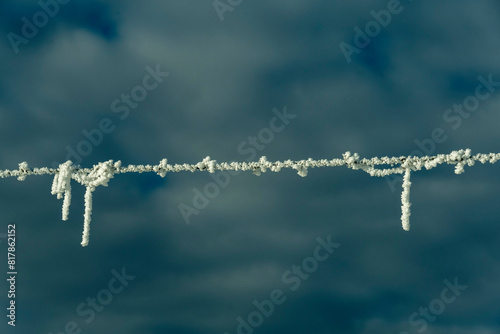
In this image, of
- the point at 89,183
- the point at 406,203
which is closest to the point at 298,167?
the point at 406,203

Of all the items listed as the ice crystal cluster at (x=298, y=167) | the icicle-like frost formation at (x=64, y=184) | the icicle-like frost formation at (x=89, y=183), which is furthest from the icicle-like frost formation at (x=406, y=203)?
the icicle-like frost formation at (x=64, y=184)

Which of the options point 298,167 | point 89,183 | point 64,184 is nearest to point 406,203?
point 298,167

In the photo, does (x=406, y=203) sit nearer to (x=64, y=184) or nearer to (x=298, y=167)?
(x=298, y=167)

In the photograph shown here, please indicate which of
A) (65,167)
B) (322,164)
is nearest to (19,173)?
(65,167)

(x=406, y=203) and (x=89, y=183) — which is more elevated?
(x=89, y=183)

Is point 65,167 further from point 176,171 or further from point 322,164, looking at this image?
point 322,164

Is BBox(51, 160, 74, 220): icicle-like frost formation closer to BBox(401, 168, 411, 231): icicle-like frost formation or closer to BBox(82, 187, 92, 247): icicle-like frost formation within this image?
BBox(82, 187, 92, 247): icicle-like frost formation

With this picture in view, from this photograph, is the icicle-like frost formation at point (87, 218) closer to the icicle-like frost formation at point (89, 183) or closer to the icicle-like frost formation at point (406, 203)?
the icicle-like frost formation at point (89, 183)

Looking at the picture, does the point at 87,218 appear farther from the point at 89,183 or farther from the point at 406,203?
the point at 406,203

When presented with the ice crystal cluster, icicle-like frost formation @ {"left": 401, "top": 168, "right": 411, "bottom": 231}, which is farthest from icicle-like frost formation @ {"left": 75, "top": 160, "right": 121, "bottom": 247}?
icicle-like frost formation @ {"left": 401, "top": 168, "right": 411, "bottom": 231}

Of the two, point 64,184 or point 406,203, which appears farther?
point 64,184
